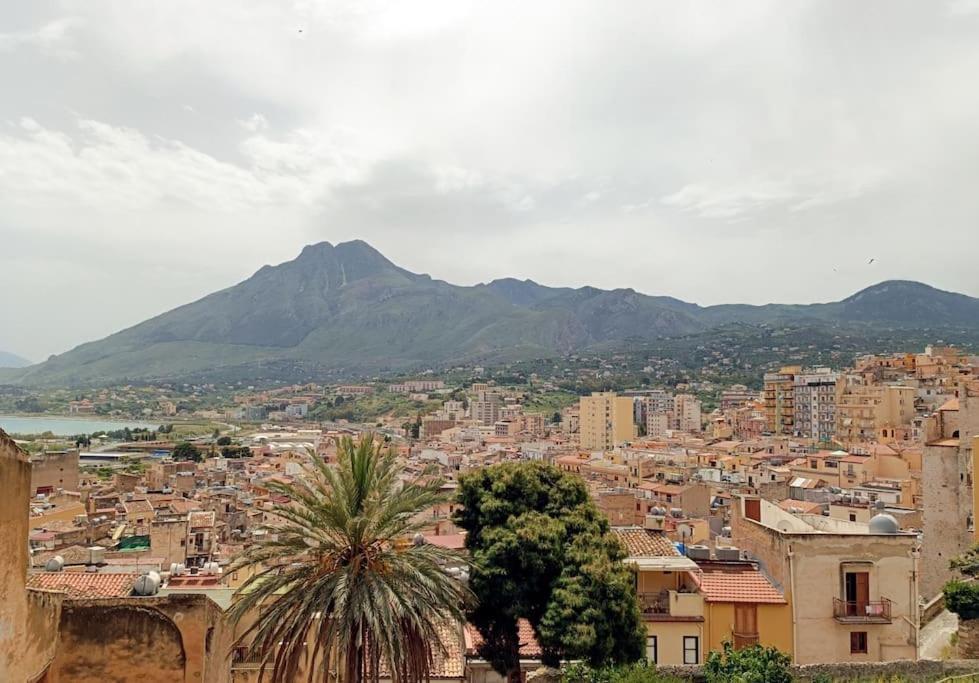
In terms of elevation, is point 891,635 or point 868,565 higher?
point 868,565

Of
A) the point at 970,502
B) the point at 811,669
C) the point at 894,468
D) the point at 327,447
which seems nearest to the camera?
the point at 811,669

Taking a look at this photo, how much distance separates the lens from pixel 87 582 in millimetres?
16469

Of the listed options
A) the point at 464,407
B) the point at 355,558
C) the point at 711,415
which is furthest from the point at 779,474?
the point at 464,407

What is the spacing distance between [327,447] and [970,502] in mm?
72529

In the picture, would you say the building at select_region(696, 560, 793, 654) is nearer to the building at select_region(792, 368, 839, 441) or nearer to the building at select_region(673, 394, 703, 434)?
the building at select_region(792, 368, 839, 441)

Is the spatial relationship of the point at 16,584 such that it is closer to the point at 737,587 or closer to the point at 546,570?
the point at 546,570

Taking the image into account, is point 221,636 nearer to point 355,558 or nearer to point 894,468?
point 355,558

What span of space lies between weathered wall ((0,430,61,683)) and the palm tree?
3400mm

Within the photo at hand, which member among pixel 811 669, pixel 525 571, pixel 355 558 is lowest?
pixel 811 669

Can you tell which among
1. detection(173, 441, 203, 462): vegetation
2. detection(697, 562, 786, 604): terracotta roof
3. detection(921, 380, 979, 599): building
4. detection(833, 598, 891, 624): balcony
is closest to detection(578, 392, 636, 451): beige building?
detection(173, 441, 203, 462): vegetation

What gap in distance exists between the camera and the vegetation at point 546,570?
1457 centimetres

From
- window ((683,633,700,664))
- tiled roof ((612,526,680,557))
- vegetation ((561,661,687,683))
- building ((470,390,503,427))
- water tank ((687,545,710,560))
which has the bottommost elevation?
building ((470,390,503,427))

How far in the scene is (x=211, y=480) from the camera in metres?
73.4

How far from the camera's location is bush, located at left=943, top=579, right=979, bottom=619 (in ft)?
61.9
